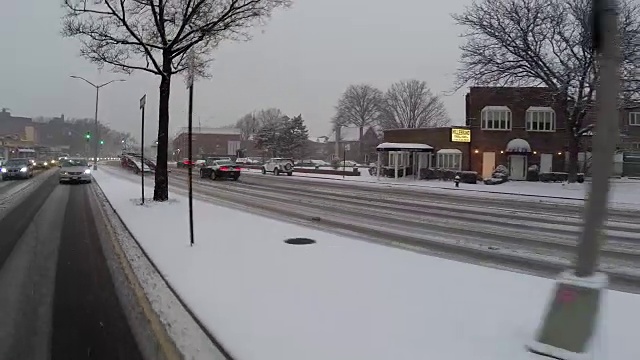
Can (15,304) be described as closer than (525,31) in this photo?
Yes

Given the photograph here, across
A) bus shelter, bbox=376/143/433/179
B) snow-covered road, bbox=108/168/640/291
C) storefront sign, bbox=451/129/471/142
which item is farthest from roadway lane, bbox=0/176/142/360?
storefront sign, bbox=451/129/471/142

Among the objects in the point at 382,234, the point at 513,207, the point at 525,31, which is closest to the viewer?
the point at 382,234

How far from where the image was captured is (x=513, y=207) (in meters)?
19.6

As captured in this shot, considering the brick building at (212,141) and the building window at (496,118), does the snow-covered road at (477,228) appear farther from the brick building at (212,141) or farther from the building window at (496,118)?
the brick building at (212,141)

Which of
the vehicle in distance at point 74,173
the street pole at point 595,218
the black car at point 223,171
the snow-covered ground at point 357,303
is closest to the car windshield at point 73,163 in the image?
the vehicle in distance at point 74,173

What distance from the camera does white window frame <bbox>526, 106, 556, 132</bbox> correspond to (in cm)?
4138

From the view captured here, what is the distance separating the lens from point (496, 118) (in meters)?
41.8

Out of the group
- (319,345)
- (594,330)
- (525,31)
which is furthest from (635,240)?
(525,31)

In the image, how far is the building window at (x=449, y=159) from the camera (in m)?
42.1

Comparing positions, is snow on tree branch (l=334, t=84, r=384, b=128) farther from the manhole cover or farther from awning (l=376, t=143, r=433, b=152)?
the manhole cover

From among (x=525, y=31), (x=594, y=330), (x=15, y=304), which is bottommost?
(x=15, y=304)

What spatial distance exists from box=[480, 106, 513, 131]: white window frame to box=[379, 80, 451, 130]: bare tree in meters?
49.3

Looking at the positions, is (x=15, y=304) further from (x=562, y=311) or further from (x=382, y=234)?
(x=382, y=234)

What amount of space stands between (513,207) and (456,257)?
11861 mm
